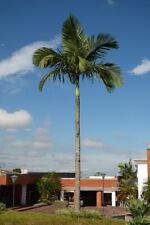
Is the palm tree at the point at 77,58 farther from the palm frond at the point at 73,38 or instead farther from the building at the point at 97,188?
the building at the point at 97,188

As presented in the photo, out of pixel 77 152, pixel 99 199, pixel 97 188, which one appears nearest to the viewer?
pixel 77 152

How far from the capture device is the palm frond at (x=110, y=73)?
19531 mm

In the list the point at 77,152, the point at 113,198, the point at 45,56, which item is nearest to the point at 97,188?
the point at 113,198

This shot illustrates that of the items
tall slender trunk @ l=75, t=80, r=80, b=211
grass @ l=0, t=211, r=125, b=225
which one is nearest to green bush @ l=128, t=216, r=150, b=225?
grass @ l=0, t=211, r=125, b=225

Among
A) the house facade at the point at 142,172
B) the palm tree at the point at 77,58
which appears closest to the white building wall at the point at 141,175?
the house facade at the point at 142,172

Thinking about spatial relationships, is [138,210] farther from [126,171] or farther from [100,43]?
[126,171]

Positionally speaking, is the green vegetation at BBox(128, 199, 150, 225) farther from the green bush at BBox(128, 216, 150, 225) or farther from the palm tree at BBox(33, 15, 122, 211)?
the palm tree at BBox(33, 15, 122, 211)

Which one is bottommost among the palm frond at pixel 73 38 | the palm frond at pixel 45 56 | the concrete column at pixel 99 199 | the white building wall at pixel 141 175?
the concrete column at pixel 99 199

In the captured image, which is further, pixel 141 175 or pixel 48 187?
pixel 48 187

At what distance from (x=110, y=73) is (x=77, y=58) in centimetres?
169

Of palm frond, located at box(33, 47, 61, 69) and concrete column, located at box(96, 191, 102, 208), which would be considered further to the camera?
concrete column, located at box(96, 191, 102, 208)

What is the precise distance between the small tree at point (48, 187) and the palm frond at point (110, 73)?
37578 mm

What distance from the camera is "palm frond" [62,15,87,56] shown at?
19.2 meters

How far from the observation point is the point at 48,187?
183 ft
